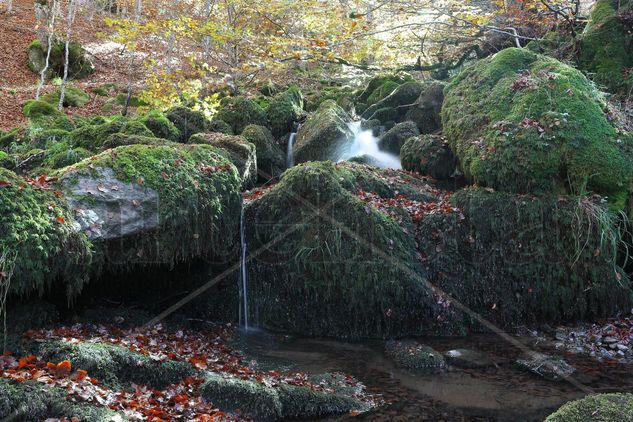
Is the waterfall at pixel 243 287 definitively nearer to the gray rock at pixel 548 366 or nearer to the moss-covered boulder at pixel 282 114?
the gray rock at pixel 548 366

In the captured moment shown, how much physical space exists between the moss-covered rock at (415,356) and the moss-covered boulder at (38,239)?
13.6 feet

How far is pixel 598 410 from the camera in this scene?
3.71 meters

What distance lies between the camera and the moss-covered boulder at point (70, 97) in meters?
20.7

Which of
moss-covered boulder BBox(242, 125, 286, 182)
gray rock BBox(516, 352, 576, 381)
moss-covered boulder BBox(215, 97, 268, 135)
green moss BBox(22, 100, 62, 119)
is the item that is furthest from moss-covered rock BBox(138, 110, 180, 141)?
gray rock BBox(516, 352, 576, 381)

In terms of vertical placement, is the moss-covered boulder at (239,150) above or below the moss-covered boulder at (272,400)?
Answer: above

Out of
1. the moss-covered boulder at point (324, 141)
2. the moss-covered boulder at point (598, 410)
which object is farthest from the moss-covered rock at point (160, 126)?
the moss-covered boulder at point (598, 410)

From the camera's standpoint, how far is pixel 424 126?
14078 mm

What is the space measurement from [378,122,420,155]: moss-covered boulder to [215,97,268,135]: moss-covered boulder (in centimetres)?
332

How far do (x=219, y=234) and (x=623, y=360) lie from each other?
5914mm

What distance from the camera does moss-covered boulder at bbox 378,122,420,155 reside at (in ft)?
43.5

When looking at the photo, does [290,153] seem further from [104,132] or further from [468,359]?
[468,359]

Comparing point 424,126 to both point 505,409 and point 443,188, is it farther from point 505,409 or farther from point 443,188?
point 505,409

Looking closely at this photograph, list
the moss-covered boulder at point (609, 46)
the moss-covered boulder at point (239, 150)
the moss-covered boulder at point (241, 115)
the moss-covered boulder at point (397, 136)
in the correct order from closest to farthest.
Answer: the moss-covered boulder at point (239, 150)
the moss-covered boulder at point (609, 46)
the moss-covered boulder at point (397, 136)
the moss-covered boulder at point (241, 115)

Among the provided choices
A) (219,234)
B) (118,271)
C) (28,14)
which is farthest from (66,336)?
(28,14)
